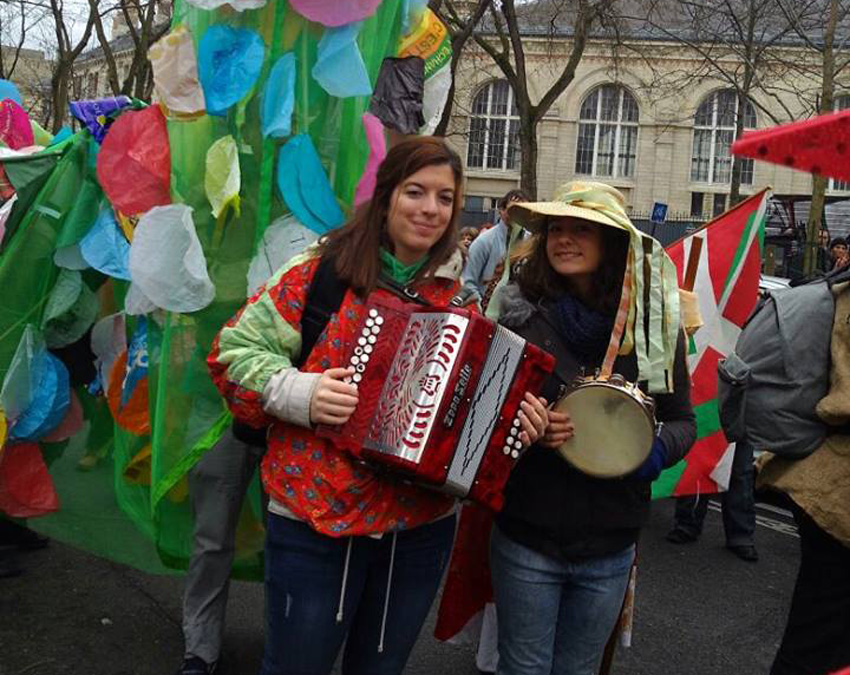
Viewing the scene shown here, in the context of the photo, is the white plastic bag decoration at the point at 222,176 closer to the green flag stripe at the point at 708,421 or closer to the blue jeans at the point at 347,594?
the blue jeans at the point at 347,594

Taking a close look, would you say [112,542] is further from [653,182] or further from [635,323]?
[653,182]

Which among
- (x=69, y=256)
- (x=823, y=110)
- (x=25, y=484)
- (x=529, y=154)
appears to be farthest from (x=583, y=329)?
(x=823, y=110)

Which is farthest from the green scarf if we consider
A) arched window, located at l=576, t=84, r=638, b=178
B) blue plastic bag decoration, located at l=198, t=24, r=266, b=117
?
arched window, located at l=576, t=84, r=638, b=178

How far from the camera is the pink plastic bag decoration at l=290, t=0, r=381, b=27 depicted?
9.70ft

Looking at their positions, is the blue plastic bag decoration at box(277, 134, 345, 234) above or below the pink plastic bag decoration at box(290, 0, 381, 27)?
below

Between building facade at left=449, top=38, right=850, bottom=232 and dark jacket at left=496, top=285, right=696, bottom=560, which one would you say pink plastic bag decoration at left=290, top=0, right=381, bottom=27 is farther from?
building facade at left=449, top=38, right=850, bottom=232

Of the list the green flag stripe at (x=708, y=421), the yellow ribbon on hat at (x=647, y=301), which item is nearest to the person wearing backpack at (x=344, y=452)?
the yellow ribbon on hat at (x=647, y=301)

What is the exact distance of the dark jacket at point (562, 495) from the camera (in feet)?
7.45

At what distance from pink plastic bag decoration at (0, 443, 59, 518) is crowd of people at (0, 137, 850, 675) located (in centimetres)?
189

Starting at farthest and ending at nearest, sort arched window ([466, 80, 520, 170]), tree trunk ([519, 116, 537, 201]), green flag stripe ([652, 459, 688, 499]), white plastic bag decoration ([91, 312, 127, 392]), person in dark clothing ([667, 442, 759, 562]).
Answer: arched window ([466, 80, 520, 170]) < tree trunk ([519, 116, 537, 201]) < person in dark clothing ([667, 442, 759, 562]) < green flag stripe ([652, 459, 688, 499]) < white plastic bag decoration ([91, 312, 127, 392])

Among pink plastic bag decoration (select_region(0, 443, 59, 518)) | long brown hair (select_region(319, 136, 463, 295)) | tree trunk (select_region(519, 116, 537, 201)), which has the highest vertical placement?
tree trunk (select_region(519, 116, 537, 201))

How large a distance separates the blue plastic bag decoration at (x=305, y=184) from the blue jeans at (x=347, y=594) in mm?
1179

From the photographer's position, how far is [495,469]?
205 centimetres

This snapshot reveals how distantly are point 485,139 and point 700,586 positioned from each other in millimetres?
39263
